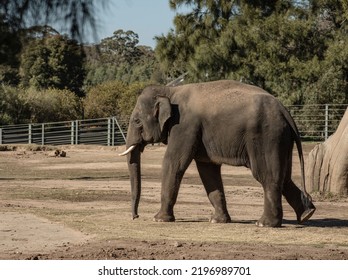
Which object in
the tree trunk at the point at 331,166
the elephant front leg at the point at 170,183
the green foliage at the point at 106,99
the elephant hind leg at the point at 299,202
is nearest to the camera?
the elephant hind leg at the point at 299,202

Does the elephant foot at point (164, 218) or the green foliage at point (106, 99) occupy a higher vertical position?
the green foliage at point (106, 99)

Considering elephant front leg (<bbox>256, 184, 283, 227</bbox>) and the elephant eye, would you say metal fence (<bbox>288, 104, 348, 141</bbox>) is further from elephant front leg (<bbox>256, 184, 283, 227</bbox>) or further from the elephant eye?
elephant front leg (<bbox>256, 184, 283, 227</bbox>)

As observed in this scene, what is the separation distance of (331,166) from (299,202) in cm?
388

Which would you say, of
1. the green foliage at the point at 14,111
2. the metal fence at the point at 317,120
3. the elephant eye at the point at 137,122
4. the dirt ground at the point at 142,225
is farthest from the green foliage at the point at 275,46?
the elephant eye at the point at 137,122

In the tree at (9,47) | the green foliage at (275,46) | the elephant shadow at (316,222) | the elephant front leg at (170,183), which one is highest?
the green foliage at (275,46)

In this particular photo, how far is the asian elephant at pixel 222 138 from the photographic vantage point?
13745 mm

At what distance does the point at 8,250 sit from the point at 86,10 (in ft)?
18.9

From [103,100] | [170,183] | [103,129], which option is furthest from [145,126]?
[103,100]

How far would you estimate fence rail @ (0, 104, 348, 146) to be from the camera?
127 feet

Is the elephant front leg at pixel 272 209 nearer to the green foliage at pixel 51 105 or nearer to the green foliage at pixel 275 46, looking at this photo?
the green foliage at pixel 275 46

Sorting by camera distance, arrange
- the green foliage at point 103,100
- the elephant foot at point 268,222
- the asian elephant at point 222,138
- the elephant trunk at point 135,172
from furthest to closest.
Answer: the green foliage at point 103,100 → the elephant trunk at point 135,172 → the asian elephant at point 222,138 → the elephant foot at point 268,222

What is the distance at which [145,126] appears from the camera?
14930 millimetres

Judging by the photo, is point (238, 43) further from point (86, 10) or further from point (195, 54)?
point (86, 10)

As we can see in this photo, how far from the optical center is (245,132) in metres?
14.0
